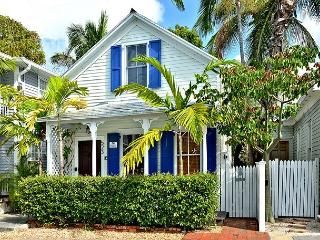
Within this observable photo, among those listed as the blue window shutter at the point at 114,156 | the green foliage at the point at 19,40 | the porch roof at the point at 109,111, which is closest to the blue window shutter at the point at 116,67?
the porch roof at the point at 109,111

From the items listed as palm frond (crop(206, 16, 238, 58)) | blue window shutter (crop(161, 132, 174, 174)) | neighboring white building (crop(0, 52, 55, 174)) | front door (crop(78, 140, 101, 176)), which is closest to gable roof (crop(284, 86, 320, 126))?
blue window shutter (crop(161, 132, 174, 174))

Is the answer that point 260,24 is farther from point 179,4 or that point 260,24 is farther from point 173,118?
point 173,118

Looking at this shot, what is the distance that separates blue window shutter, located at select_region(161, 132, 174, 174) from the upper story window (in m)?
2.07

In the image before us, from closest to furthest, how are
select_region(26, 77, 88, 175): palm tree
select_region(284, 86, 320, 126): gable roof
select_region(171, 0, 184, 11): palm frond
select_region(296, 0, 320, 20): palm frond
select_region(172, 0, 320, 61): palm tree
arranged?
select_region(284, 86, 320, 126): gable roof, select_region(26, 77, 88, 175): palm tree, select_region(172, 0, 320, 61): palm tree, select_region(296, 0, 320, 20): palm frond, select_region(171, 0, 184, 11): palm frond

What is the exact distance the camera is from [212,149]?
14.3 metres

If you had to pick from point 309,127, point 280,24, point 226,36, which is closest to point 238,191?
point 309,127

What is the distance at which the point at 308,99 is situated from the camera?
1409cm

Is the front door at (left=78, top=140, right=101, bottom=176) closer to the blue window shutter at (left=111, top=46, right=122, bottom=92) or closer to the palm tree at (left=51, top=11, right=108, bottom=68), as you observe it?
the blue window shutter at (left=111, top=46, right=122, bottom=92)

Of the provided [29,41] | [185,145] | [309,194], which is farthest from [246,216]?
[29,41]

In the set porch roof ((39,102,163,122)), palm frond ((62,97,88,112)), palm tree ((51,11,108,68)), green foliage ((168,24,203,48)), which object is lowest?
porch roof ((39,102,163,122))

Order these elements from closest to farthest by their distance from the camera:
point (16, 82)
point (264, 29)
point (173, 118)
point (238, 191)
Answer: point (173, 118)
point (238, 191)
point (264, 29)
point (16, 82)

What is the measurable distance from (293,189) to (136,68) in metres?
6.53

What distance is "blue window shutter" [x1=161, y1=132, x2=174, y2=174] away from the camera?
48.8ft

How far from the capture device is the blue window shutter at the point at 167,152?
585 inches
